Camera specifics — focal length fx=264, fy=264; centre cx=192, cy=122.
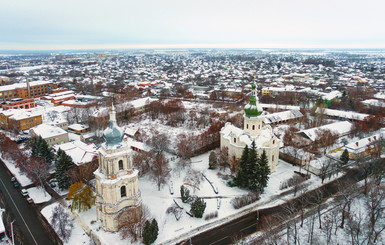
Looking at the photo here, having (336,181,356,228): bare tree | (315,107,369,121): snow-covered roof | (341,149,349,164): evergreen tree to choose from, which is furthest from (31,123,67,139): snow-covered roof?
(315,107,369,121): snow-covered roof

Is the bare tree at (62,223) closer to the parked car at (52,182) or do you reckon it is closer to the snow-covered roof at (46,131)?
the parked car at (52,182)

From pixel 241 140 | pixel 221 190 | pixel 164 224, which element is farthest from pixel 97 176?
pixel 241 140

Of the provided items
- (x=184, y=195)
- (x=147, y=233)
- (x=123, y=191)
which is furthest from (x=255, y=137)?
(x=147, y=233)

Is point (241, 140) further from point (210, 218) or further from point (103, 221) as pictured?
point (103, 221)

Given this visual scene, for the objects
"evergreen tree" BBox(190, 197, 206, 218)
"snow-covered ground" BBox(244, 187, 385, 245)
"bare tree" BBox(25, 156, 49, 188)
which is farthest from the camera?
"bare tree" BBox(25, 156, 49, 188)

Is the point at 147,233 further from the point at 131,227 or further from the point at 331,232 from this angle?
the point at 331,232

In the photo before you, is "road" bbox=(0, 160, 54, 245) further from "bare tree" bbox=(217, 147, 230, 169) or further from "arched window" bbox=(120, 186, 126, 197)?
"bare tree" bbox=(217, 147, 230, 169)
